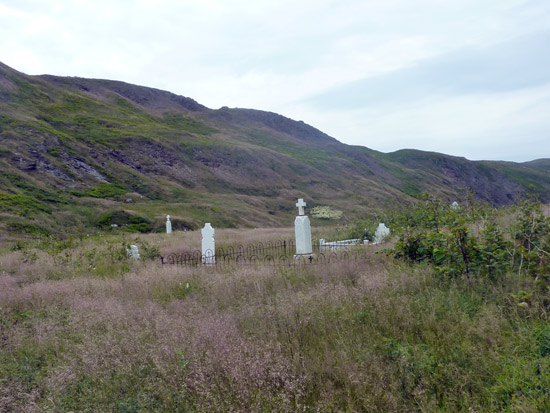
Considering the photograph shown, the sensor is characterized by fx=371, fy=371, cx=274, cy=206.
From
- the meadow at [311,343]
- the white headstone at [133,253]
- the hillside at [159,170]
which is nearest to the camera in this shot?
the meadow at [311,343]

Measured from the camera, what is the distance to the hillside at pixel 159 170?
28516 mm

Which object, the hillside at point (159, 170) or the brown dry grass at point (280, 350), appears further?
the hillside at point (159, 170)

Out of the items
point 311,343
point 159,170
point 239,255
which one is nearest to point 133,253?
point 239,255

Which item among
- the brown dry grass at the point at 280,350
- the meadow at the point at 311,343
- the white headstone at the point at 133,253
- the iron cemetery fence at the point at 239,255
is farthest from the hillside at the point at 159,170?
the white headstone at the point at 133,253

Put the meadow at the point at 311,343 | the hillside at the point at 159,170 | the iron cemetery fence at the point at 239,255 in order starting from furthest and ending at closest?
the hillside at the point at 159,170, the iron cemetery fence at the point at 239,255, the meadow at the point at 311,343

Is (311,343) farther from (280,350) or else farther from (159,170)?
(159,170)

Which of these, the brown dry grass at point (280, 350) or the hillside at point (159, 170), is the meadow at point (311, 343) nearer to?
the brown dry grass at point (280, 350)

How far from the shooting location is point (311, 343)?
3615mm

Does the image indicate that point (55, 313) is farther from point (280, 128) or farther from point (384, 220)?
point (280, 128)

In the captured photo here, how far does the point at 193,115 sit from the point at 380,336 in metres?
87.2

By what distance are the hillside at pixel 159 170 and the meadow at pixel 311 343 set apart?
13.3 ft

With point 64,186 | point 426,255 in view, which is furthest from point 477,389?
point 64,186

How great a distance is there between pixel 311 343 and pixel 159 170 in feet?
148

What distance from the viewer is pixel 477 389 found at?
273 cm
